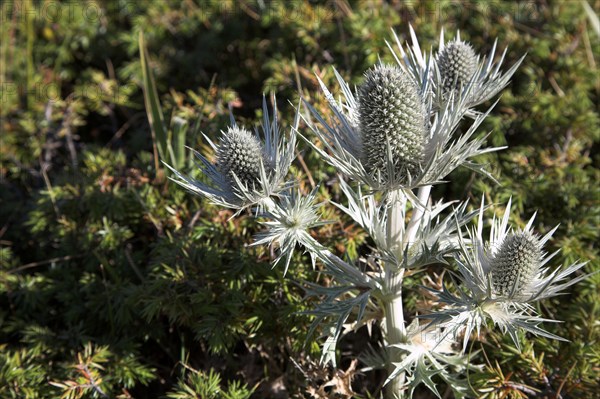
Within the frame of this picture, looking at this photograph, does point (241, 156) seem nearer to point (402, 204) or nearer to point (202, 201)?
point (402, 204)

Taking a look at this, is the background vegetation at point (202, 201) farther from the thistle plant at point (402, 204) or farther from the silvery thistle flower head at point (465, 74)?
the silvery thistle flower head at point (465, 74)

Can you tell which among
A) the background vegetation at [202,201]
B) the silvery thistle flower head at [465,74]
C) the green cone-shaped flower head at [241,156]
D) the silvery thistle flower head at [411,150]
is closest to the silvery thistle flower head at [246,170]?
the green cone-shaped flower head at [241,156]

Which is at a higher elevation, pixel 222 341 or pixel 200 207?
pixel 200 207

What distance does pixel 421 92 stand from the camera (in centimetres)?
141

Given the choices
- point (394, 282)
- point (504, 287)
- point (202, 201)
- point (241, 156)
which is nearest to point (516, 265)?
point (504, 287)

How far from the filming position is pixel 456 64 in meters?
1.54

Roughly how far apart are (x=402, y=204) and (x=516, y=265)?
0.34 meters

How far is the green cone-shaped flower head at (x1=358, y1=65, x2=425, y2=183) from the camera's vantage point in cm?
128

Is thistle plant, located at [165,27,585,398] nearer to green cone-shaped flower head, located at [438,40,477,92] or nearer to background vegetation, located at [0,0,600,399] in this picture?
green cone-shaped flower head, located at [438,40,477,92]

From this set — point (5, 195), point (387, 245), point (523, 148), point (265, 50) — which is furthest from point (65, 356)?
point (523, 148)

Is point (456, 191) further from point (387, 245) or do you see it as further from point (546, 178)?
point (387, 245)

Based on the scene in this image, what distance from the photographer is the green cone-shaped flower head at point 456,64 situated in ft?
5.07

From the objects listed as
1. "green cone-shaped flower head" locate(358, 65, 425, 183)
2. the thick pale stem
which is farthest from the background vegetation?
"green cone-shaped flower head" locate(358, 65, 425, 183)

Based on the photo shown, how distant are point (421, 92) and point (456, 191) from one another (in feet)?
2.83
